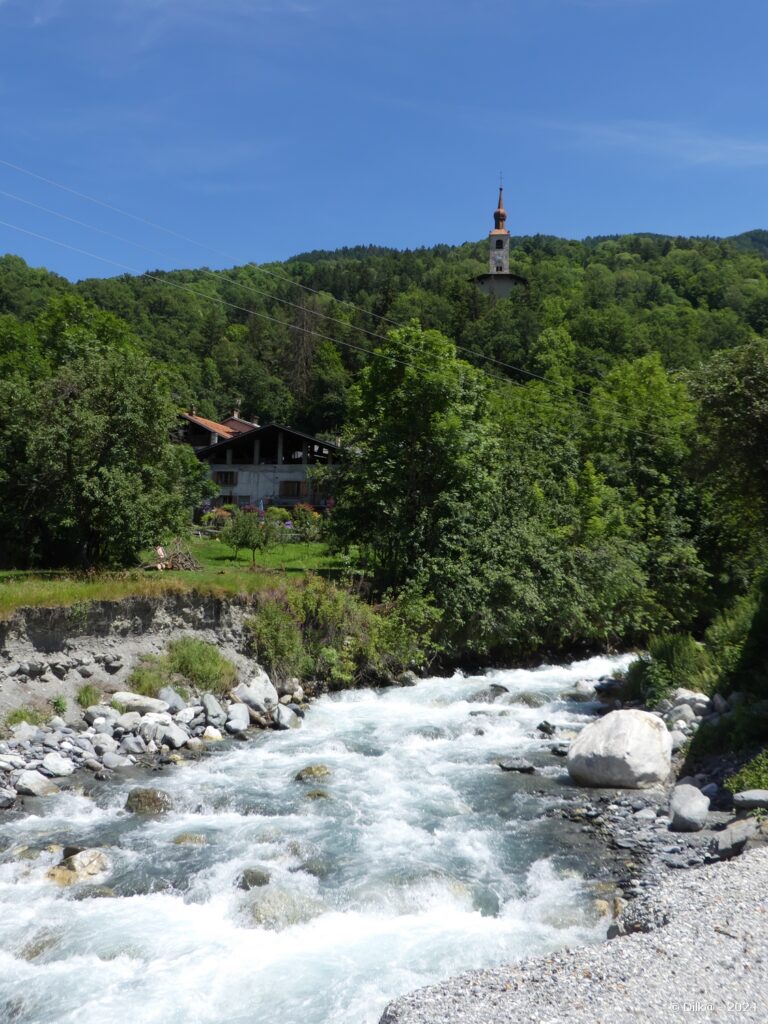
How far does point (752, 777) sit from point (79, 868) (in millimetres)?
10307

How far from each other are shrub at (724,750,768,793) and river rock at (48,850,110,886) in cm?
977

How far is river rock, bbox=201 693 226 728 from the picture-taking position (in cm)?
1817

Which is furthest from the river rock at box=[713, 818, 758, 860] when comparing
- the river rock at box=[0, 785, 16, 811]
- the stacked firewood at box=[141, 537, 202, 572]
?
the stacked firewood at box=[141, 537, 202, 572]

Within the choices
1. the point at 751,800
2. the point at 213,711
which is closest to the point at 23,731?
the point at 213,711

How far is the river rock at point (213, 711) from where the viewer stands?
1817 cm

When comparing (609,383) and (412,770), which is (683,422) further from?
(412,770)

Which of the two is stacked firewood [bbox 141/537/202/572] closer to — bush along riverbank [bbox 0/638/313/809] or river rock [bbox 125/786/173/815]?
bush along riverbank [bbox 0/638/313/809]

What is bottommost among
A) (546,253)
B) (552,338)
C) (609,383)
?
(609,383)

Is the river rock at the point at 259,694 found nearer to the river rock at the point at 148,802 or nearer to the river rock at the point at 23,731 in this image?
the river rock at the point at 23,731

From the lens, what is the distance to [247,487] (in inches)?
2367

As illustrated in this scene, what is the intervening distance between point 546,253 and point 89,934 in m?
154

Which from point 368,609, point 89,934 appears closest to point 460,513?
point 368,609

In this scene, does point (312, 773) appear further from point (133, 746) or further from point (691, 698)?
point (691, 698)

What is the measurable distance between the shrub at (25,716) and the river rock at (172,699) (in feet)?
8.67
